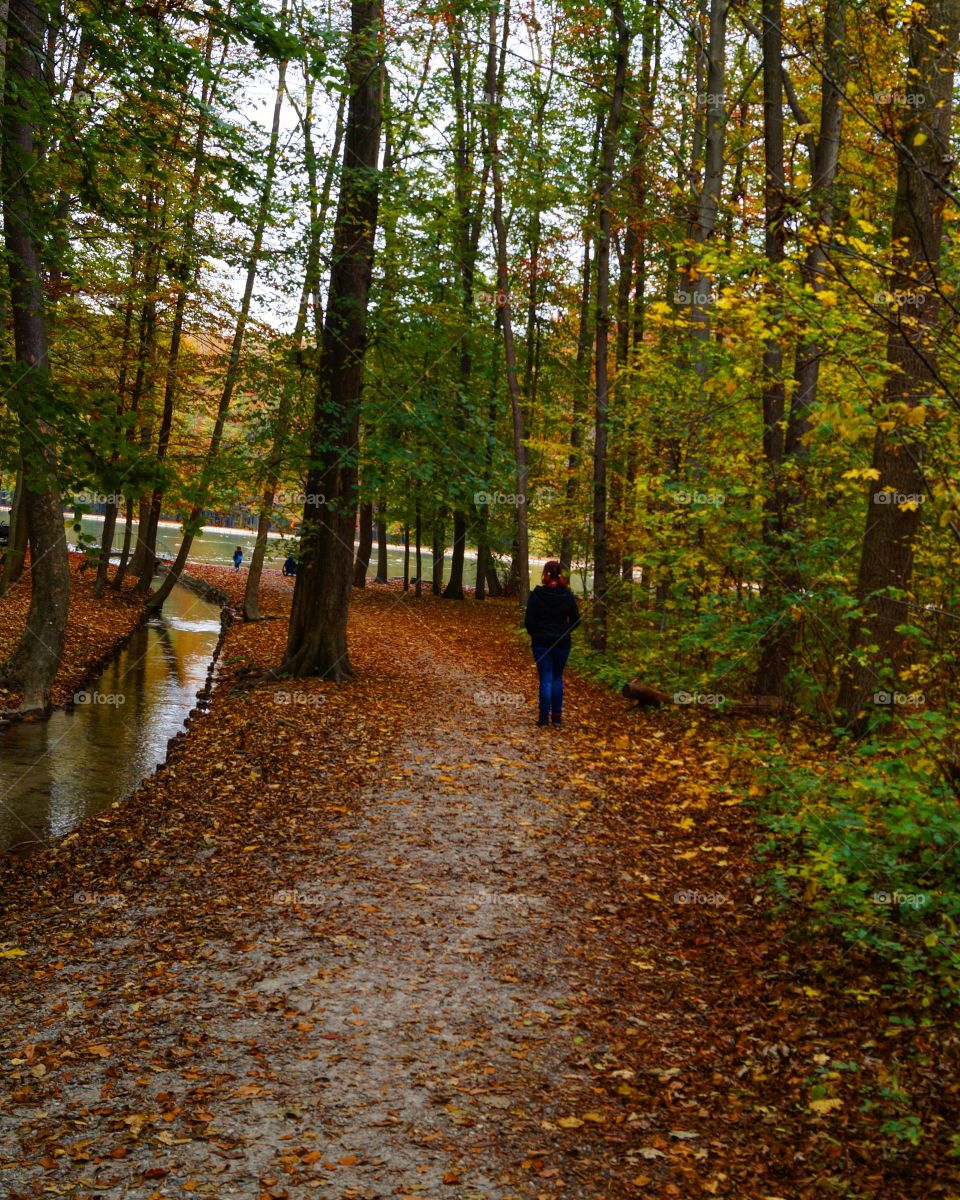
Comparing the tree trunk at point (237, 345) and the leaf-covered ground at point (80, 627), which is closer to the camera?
the tree trunk at point (237, 345)

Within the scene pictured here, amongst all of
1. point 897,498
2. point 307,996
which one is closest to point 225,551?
point 897,498

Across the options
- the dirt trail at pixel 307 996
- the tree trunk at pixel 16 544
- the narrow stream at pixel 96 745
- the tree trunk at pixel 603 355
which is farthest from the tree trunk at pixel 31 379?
the tree trunk at pixel 603 355

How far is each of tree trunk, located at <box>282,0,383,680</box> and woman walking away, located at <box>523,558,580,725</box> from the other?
3.56 m

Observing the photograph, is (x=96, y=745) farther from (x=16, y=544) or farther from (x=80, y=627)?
(x=16, y=544)

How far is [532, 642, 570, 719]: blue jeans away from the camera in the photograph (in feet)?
37.5

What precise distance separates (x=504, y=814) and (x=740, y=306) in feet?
16.4

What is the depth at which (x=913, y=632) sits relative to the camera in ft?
22.7

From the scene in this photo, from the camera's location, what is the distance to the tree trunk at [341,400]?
1334 centimetres

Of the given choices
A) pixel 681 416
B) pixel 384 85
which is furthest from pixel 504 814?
pixel 384 85

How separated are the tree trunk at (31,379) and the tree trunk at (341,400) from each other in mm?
3462

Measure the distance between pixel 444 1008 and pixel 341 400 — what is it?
33.4 ft

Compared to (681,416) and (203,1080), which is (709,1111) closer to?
(203,1080)

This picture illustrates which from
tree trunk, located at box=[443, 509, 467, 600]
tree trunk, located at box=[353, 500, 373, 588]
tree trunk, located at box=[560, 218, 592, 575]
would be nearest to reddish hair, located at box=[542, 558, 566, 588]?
tree trunk, located at box=[560, 218, 592, 575]

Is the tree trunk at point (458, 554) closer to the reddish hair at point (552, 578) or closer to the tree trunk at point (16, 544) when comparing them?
the tree trunk at point (16, 544)
